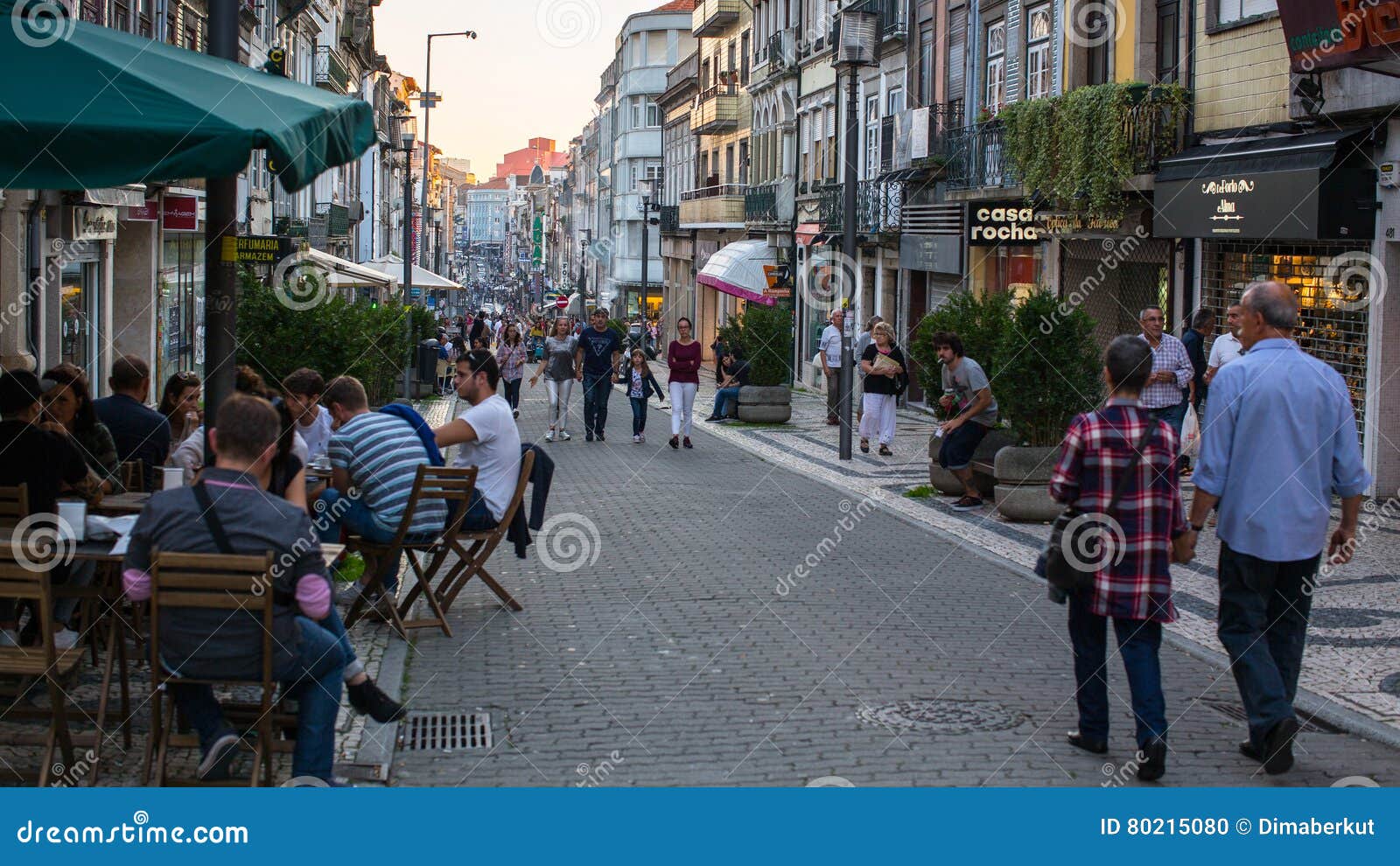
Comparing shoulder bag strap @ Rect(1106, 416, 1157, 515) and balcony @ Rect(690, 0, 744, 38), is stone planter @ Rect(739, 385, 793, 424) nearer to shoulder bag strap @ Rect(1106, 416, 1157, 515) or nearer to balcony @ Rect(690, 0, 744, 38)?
shoulder bag strap @ Rect(1106, 416, 1157, 515)

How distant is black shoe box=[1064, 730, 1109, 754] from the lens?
691 cm

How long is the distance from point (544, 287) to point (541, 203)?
1611 inches

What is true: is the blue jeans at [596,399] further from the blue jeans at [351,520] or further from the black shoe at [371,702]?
the black shoe at [371,702]

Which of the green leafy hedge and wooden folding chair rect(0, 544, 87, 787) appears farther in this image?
the green leafy hedge

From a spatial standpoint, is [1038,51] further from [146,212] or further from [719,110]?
[719,110]

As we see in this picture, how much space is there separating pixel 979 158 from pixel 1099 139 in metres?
5.73

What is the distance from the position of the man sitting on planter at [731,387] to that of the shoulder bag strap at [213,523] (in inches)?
834

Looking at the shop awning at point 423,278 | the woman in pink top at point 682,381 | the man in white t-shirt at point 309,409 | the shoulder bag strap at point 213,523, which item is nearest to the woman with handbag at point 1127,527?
the shoulder bag strap at point 213,523

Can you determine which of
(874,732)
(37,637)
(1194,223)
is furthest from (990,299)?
(37,637)

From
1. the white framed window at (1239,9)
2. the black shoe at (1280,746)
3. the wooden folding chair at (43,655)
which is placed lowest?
the black shoe at (1280,746)

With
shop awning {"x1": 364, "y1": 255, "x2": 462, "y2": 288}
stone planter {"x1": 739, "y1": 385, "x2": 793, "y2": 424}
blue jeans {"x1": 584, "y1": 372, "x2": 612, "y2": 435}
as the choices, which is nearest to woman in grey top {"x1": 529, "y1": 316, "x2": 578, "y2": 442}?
blue jeans {"x1": 584, "y1": 372, "x2": 612, "y2": 435}

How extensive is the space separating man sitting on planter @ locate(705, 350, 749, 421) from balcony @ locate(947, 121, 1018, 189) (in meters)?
4.70

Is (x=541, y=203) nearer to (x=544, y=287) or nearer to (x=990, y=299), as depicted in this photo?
(x=544, y=287)

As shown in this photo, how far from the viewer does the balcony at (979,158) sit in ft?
82.9
